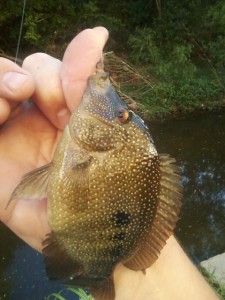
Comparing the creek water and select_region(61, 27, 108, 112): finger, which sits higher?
select_region(61, 27, 108, 112): finger

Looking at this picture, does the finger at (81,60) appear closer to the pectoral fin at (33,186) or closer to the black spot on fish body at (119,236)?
the pectoral fin at (33,186)

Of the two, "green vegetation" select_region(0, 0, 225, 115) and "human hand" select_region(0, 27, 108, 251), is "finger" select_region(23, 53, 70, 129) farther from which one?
"green vegetation" select_region(0, 0, 225, 115)

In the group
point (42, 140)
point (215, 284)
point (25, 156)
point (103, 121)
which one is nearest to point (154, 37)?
point (215, 284)

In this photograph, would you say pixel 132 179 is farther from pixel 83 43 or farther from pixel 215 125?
pixel 215 125

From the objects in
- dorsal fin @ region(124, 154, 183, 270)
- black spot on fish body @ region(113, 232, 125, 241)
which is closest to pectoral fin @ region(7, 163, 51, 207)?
black spot on fish body @ region(113, 232, 125, 241)

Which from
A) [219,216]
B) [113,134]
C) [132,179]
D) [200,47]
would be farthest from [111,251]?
[200,47]
